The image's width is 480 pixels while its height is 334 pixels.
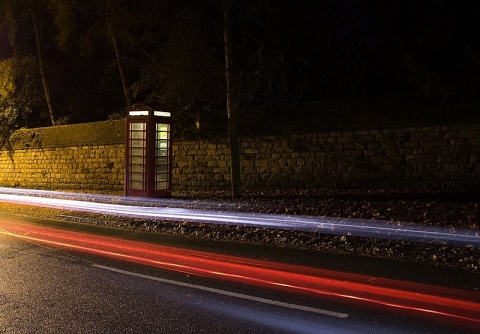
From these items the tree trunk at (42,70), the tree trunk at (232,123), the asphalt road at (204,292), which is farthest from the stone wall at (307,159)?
the asphalt road at (204,292)

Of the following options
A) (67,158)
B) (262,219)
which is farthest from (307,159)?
(67,158)

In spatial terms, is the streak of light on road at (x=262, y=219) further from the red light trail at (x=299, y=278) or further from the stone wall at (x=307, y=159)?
the red light trail at (x=299, y=278)

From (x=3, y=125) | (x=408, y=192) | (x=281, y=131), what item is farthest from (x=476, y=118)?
(x=3, y=125)

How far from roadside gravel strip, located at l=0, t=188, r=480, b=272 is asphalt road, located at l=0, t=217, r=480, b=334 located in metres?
0.85

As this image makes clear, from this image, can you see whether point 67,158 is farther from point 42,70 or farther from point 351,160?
point 351,160

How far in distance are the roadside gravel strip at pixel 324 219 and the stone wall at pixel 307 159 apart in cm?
73

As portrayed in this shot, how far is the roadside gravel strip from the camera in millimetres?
8609

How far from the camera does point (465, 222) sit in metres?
9.57

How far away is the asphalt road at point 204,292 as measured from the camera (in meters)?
5.12

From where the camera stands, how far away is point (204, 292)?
633 centimetres

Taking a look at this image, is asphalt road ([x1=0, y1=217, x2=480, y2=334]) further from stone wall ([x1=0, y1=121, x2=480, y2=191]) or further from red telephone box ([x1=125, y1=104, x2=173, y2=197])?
red telephone box ([x1=125, y1=104, x2=173, y2=197])

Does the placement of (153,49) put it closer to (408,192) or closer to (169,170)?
(169,170)

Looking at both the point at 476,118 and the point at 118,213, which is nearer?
the point at 476,118

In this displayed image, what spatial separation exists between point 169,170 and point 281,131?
160 inches
